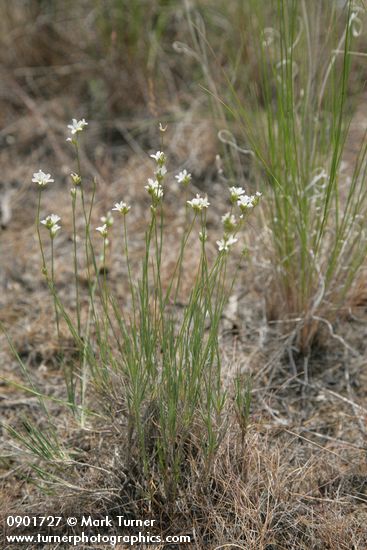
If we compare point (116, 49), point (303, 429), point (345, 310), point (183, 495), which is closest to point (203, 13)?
point (116, 49)

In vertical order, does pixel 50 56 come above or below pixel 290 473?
above

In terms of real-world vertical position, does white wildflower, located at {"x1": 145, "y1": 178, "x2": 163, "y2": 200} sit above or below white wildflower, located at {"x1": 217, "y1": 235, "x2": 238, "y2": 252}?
above

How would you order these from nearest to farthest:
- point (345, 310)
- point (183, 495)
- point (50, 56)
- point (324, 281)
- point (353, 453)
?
point (183, 495) → point (353, 453) → point (324, 281) → point (345, 310) → point (50, 56)

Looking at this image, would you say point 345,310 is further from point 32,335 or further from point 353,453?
point 32,335

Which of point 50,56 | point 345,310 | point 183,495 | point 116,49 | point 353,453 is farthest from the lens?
point 50,56

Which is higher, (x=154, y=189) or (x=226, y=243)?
(x=154, y=189)

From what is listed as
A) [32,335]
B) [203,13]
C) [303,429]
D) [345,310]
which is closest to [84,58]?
[203,13]

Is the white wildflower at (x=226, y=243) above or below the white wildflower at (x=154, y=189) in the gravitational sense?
below

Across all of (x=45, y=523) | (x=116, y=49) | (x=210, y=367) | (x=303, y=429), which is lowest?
(x=45, y=523)

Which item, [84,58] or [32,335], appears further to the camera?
[84,58]
